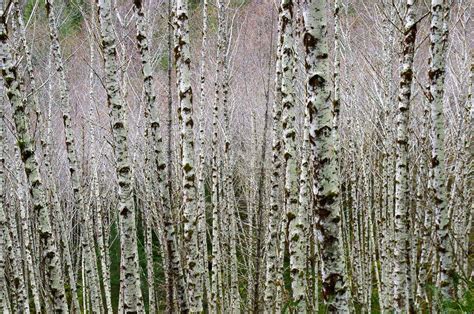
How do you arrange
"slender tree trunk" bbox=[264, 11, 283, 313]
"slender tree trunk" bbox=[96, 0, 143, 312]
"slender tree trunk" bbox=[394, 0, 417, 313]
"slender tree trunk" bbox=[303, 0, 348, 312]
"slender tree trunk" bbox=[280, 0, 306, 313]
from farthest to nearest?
"slender tree trunk" bbox=[264, 11, 283, 313] < "slender tree trunk" bbox=[280, 0, 306, 313] < "slender tree trunk" bbox=[394, 0, 417, 313] < "slender tree trunk" bbox=[96, 0, 143, 312] < "slender tree trunk" bbox=[303, 0, 348, 312]

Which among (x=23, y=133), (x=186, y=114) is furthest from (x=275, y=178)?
(x=23, y=133)

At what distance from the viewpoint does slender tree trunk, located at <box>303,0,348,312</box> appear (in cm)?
330

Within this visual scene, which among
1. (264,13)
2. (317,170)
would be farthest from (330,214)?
(264,13)

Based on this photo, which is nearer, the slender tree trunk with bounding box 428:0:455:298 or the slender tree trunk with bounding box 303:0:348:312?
the slender tree trunk with bounding box 303:0:348:312

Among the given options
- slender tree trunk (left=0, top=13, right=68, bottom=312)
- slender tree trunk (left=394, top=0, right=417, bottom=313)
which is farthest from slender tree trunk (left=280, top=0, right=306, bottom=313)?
slender tree trunk (left=0, top=13, right=68, bottom=312)

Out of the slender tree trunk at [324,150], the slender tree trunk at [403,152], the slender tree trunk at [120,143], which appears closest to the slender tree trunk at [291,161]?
the slender tree trunk at [403,152]

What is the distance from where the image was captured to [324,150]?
3.37m

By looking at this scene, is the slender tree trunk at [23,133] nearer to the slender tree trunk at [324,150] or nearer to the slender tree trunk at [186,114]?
the slender tree trunk at [186,114]

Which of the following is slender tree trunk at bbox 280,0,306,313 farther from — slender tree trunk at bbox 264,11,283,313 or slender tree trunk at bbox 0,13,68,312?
slender tree trunk at bbox 0,13,68,312

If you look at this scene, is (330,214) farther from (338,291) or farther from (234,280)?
(234,280)

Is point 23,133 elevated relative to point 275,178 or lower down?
elevated

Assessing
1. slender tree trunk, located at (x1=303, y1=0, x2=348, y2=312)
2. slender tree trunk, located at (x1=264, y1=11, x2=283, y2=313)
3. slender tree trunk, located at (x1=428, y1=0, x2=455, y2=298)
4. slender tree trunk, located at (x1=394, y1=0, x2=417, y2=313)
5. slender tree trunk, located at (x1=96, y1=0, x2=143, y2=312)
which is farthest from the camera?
slender tree trunk, located at (x1=264, y1=11, x2=283, y2=313)

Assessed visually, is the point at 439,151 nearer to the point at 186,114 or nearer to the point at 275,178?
the point at 275,178

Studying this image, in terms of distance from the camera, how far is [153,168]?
292 inches
